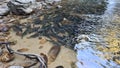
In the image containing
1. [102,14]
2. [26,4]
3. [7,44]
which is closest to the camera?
[7,44]

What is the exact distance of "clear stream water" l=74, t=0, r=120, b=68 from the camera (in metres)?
4.43

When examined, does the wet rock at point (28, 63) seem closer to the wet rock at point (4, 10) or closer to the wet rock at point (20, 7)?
the wet rock at point (20, 7)

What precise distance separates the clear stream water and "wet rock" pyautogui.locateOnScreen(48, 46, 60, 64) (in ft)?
1.47

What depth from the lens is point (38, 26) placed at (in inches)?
256

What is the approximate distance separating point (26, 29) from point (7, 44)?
1146mm

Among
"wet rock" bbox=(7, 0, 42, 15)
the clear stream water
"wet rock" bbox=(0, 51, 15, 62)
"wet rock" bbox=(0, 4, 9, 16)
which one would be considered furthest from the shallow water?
"wet rock" bbox=(0, 4, 9, 16)

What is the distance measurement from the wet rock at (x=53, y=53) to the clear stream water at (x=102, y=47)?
45cm

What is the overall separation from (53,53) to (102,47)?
45.7 inches

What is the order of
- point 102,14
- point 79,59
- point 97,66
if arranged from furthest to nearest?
point 102,14 < point 79,59 < point 97,66

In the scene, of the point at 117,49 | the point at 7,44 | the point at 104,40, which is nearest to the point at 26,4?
the point at 7,44

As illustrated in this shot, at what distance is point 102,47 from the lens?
198 inches

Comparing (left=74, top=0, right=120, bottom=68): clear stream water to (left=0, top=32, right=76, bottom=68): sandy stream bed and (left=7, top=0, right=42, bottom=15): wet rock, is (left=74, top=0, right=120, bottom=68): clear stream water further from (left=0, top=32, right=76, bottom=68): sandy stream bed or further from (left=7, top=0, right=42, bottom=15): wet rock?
(left=7, top=0, right=42, bottom=15): wet rock

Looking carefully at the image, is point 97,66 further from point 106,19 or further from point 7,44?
point 106,19

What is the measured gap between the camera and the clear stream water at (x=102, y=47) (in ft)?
14.5
